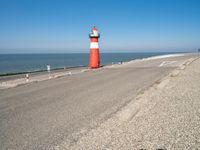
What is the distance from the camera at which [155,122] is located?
5.89 meters

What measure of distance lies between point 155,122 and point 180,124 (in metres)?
0.56

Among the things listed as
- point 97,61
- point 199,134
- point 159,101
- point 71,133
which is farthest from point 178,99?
point 97,61

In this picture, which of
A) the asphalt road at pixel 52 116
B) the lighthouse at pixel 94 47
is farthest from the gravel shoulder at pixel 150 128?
the lighthouse at pixel 94 47

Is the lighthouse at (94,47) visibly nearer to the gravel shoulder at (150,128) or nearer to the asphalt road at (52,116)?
the asphalt road at (52,116)

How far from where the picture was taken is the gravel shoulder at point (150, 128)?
466cm

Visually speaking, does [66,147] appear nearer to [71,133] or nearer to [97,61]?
[71,133]

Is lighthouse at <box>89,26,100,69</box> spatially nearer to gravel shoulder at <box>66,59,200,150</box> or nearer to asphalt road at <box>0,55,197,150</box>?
asphalt road at <box>0,55,197,150</box>

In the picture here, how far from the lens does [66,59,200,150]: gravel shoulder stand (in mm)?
4660

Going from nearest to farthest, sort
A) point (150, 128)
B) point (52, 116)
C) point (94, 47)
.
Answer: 1. point (150, 128)
2. point (52, 116)
3. point (94, 47)

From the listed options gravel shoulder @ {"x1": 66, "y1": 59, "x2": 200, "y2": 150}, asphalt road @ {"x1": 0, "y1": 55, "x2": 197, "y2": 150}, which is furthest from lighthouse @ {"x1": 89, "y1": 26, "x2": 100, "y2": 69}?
gravel shoulder @ {"x1": 66, "y1": 59, "x2": 200, "y2": 150}

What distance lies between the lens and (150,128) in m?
5.47

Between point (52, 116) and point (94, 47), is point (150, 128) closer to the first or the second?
point (52, 116)

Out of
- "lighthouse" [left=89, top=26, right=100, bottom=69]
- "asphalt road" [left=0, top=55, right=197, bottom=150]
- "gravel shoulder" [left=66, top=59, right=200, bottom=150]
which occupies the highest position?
"lighthouse" [left=89, top=26, right=100, bottom=69]

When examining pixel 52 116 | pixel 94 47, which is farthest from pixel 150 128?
pixel 94 47
